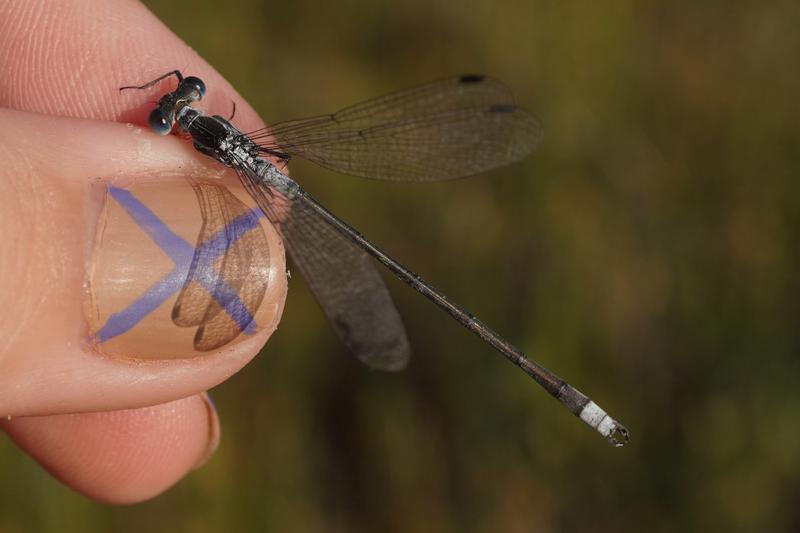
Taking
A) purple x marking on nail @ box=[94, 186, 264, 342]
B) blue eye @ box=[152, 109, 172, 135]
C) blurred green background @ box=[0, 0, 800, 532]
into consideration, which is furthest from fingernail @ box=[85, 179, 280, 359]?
blurred green background @ box=[0, 0, 800, 532]

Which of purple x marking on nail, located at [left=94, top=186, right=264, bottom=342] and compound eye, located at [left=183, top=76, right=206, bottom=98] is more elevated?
compound eye, located at [left=183, top=76, right=206, bottom=98]

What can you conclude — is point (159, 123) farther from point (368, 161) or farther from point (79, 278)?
point (368, 161)

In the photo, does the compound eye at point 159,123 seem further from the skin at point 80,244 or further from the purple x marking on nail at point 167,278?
the purple x marking on nail at point 167,278

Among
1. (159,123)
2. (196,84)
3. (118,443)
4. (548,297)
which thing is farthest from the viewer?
(548,297)

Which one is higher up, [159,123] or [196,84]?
[196,84]

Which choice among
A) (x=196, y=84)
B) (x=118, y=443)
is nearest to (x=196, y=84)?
(x=196, y=84)

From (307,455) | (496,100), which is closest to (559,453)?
(307,455)

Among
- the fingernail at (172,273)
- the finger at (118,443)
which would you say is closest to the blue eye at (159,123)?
the fingernail at (172,273)

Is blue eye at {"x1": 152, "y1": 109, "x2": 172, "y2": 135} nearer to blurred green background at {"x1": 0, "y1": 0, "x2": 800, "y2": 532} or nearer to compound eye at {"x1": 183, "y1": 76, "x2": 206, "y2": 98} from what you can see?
compound eye at {"x1": 183, "y1": 76, "x2": 206, "y2": 98}
